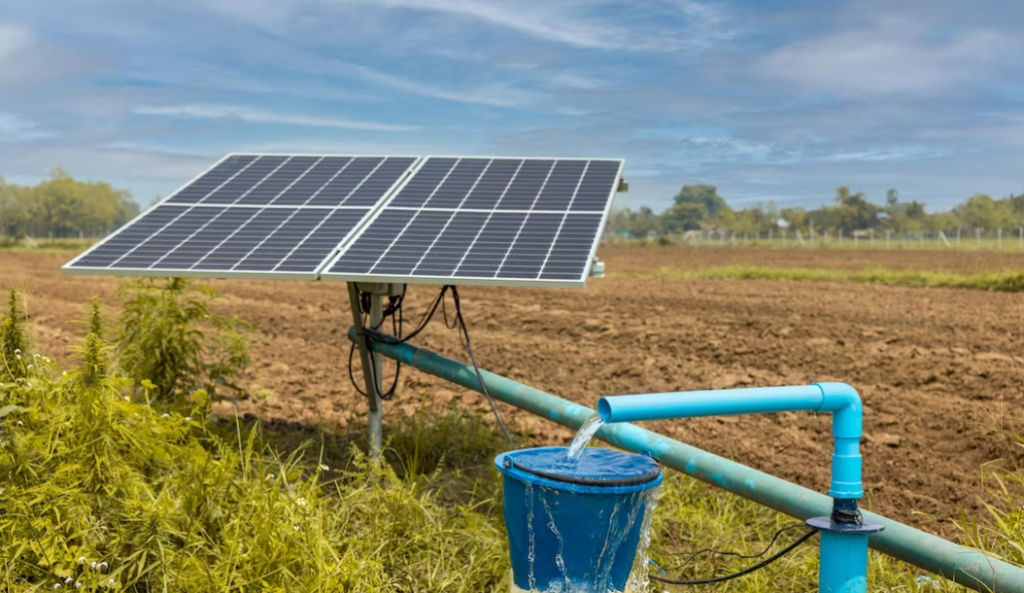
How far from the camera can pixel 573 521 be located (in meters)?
3.36

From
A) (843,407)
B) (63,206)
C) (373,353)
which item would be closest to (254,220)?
(373,353)

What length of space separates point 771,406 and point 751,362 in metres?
7.12

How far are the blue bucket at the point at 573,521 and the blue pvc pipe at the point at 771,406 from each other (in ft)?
0.83

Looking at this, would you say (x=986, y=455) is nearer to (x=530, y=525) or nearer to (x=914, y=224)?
(x=530, y=525)

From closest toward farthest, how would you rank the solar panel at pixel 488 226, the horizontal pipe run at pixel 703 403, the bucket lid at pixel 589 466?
the bucket lid at pixel 589 466
the horizontal pipe run at pixel 703 403
the solar panel at pixel 488 226

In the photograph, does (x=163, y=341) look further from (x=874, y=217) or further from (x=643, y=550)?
(x=874, y=217)

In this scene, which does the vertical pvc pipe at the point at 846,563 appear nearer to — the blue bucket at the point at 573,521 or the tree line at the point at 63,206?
the blue bucket at the point at 573,521

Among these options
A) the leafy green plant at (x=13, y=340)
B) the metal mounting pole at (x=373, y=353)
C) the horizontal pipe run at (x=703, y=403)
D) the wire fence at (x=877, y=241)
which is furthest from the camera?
the wire fence at (x=877, y=241)

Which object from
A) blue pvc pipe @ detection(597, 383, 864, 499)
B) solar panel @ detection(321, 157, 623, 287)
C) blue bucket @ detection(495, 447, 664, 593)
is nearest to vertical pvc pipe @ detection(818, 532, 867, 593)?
blue pvc pipe @ detection(597, 383, 864, 499)

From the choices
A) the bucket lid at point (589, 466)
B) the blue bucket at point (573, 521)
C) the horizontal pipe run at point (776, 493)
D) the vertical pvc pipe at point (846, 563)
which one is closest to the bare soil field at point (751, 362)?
the horizontal pipe run at point (776, 493)

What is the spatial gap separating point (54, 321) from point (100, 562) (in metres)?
11.7

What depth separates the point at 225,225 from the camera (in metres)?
6.97

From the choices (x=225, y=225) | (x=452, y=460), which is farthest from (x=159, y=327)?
(x=452, y=460)

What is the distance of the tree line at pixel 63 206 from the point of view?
12606 cm
